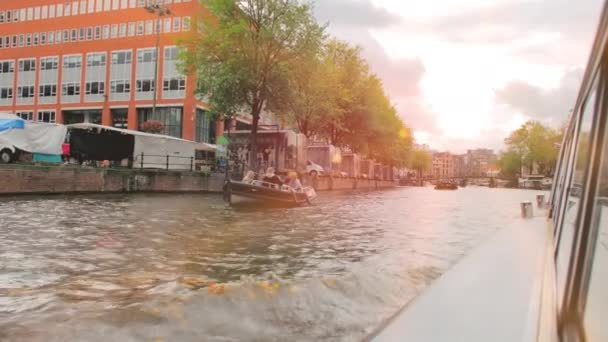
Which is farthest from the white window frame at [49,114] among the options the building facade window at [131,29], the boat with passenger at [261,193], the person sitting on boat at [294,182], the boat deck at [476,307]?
the boat deck at [476,307]

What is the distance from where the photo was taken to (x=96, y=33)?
4925 cm

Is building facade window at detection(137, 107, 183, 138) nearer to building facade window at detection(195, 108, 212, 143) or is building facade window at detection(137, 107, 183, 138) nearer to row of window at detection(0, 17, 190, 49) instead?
building facade window at detection(195, 108, 212, 143)

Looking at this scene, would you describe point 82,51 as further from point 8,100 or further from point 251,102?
point 251,102

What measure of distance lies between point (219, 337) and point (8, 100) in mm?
58592

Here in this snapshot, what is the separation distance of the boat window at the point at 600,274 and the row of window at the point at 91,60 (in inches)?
1832

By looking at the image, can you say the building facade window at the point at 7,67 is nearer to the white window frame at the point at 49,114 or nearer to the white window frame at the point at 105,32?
the white window frame at the point at 49,114

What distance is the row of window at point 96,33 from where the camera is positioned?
46.0 metres

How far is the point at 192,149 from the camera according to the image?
3344 centimetres

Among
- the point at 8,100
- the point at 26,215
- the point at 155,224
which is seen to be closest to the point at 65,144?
the point at 26,215

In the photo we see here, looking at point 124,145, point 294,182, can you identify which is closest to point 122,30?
point 124,145

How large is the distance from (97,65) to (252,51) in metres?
29.0

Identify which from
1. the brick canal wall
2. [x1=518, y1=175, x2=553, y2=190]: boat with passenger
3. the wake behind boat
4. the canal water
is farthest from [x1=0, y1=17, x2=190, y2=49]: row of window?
the canal water

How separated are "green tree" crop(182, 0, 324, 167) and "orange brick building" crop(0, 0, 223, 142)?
1657 centimetres

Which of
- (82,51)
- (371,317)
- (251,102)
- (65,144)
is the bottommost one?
(371,317)
